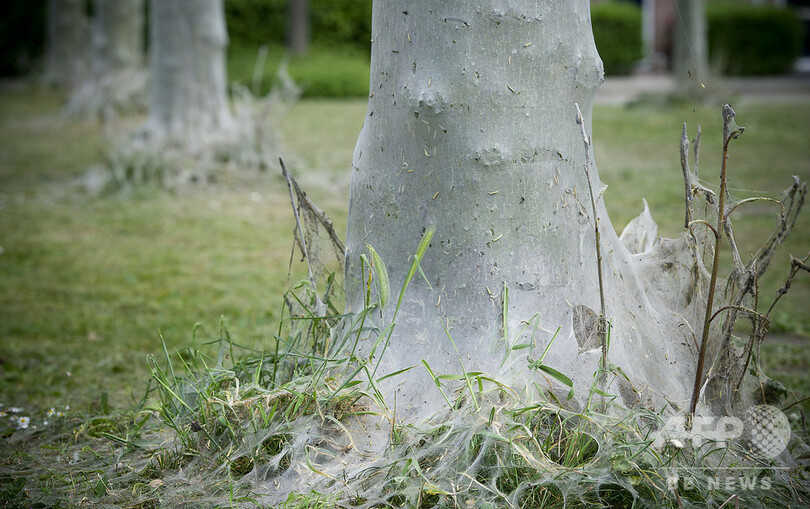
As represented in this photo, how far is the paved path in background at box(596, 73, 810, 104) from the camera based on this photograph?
15188 mm

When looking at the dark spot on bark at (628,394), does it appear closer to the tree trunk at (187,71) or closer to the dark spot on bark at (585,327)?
the dark spot on bark at (585,327)

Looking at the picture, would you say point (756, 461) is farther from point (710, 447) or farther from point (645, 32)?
point (645, 32)

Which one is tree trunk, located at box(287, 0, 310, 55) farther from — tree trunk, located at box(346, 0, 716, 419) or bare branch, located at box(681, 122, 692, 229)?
bare branch, located at box(681, 122, 692, 229)

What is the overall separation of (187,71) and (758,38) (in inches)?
805

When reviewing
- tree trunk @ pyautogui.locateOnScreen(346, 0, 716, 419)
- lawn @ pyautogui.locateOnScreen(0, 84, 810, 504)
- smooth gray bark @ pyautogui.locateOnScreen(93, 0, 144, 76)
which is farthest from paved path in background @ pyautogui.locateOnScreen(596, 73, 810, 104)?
tree trunk @ pyautogui.locateOnScreen(346, 0, 716, 419)

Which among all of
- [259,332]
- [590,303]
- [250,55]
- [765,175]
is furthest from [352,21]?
[590,303]

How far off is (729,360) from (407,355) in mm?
1044

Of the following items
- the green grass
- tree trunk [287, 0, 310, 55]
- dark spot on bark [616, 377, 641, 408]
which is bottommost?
dark spot on bark [616, 377, 641, 408]

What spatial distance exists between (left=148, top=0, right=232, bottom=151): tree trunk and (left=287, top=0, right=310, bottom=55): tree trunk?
12.7 metres

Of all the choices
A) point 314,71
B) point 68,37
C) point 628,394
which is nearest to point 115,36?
point 314,71

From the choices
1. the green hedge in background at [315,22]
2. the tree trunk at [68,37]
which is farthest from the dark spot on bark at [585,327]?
the green hedge in background at [315,22]

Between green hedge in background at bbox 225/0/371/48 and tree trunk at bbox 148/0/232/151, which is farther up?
green hedge in background at bbox 225/0/371/48

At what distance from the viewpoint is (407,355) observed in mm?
2389

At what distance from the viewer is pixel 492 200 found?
7.63ft
